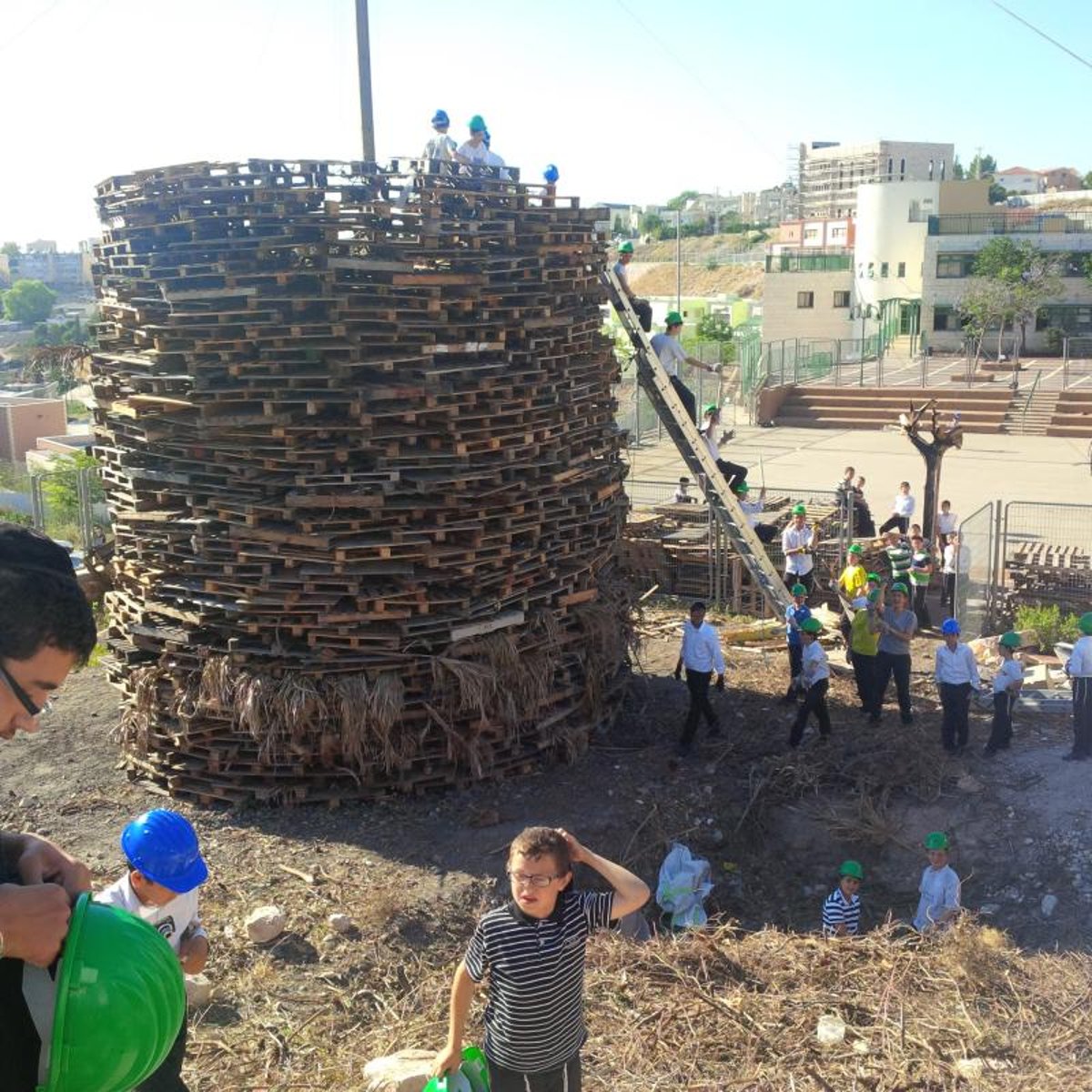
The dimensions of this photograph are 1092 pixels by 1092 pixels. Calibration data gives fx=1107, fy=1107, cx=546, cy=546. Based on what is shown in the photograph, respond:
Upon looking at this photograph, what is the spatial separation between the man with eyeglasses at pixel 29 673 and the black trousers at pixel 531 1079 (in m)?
2.72

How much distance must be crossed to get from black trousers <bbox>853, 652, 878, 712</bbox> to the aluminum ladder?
1.50m

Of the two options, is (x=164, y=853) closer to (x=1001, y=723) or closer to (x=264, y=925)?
(x=264, y=925)

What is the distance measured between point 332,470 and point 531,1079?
6486mm

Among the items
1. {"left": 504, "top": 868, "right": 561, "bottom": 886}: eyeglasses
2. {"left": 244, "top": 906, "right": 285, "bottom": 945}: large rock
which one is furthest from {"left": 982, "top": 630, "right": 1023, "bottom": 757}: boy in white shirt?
{"left": 504, "top": 868, "right": 561, "bottom": 886}: eyeglasses

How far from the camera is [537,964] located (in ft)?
14.5

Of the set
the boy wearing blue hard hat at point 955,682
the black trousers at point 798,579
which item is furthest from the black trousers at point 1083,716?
the black trousers at point 798,579

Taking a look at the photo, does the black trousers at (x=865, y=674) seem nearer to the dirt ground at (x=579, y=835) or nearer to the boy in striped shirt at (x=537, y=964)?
the dirt ground at (x=579, y=835)

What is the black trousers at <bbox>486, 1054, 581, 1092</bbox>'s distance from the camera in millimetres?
4547

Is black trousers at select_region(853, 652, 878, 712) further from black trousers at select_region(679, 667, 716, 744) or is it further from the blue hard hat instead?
the blue hard hat

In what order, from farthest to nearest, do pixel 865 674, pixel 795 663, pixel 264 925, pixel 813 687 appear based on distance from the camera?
1. pixel 795 663
2. pixel 865 674
3. pixel 813 687
4. pixel 264 925

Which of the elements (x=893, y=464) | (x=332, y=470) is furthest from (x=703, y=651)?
(x=893, y=464)

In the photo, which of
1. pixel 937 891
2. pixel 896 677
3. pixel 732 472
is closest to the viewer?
pixel 937 891

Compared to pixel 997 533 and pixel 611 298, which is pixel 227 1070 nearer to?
pixel 611 298

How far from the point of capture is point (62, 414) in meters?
45.3
